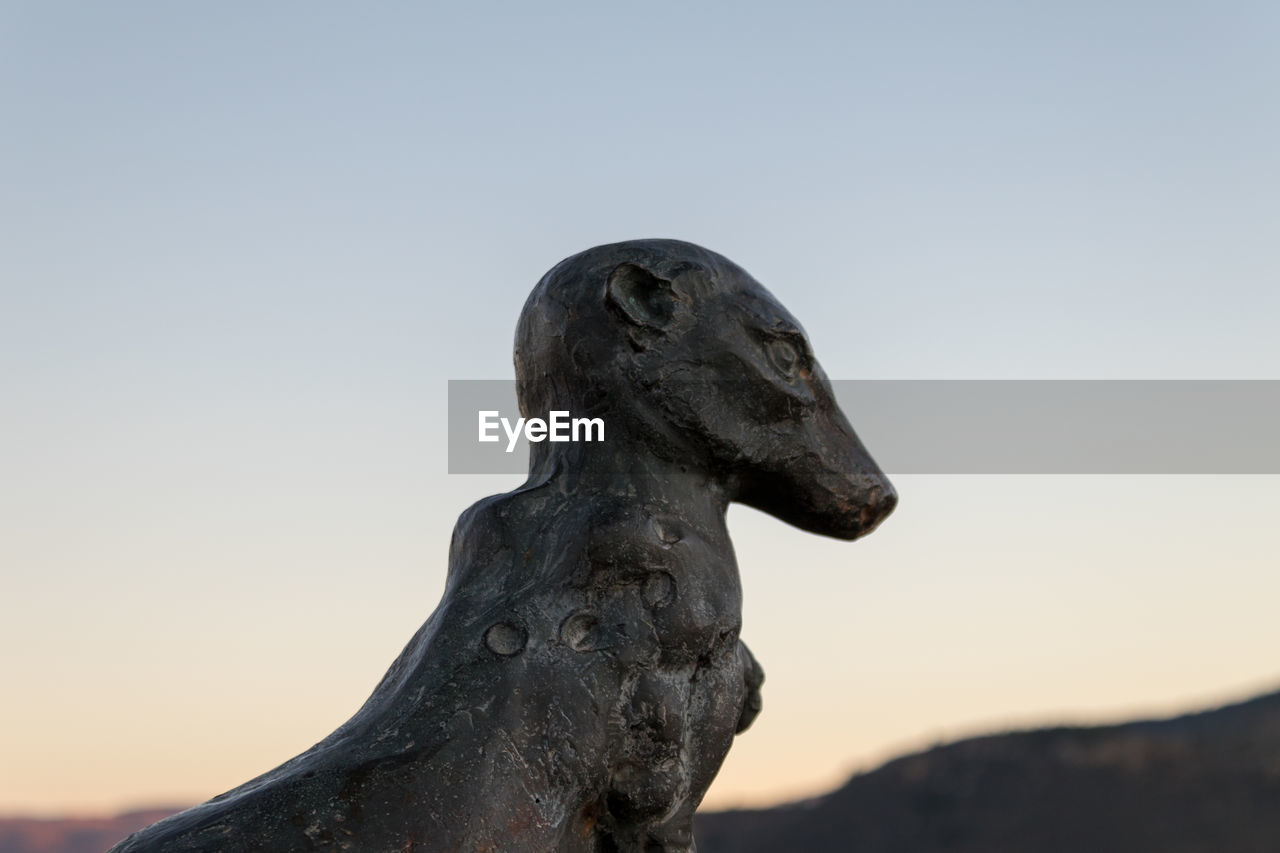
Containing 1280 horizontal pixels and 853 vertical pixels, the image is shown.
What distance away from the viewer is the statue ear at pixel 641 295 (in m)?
5.36

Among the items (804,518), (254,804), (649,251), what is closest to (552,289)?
(649,251)

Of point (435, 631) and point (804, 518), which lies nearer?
point (435, 631)

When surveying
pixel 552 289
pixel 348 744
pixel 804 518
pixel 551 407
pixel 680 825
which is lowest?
pixel 680 825

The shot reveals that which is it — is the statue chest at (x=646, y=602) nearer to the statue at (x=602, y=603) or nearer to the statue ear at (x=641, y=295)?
the statue at (x=602, y=603)

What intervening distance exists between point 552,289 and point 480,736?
166cm

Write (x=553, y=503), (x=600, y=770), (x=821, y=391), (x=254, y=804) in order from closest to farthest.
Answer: (x=254, y=804) < (x=600, y=770) < (x=553, y=503) < (x=821, y=391)

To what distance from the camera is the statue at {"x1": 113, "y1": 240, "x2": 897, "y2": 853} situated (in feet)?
15.0

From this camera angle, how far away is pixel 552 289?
5.57m

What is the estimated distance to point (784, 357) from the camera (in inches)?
218

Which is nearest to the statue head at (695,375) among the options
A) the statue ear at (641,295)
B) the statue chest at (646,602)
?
the statue ear at (641,295)

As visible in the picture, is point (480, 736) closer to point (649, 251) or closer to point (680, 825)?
point (680, 825)

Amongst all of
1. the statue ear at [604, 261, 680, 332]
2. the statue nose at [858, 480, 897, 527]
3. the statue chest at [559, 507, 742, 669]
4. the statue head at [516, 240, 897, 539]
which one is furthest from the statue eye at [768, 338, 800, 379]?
the statue chest at [559, 507, 742, 669]

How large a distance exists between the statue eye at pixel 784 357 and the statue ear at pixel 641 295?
0.40m

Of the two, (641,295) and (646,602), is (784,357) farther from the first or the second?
(646,602)
